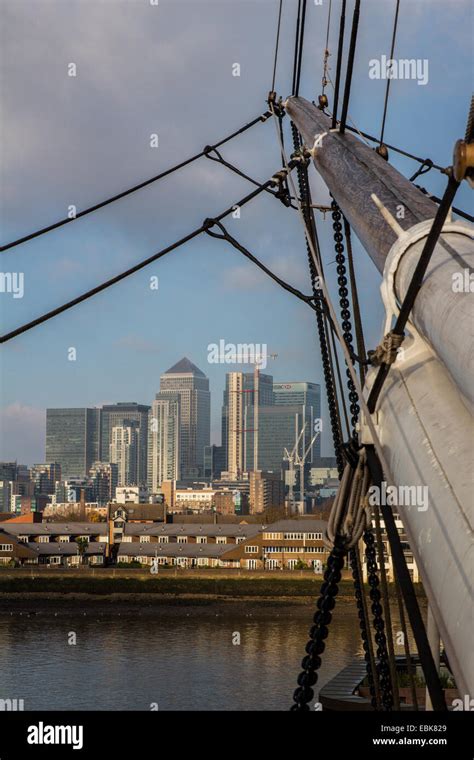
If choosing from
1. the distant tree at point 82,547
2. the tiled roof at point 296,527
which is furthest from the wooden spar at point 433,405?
the distant tree at point 82,547

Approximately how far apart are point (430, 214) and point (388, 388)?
55 cm

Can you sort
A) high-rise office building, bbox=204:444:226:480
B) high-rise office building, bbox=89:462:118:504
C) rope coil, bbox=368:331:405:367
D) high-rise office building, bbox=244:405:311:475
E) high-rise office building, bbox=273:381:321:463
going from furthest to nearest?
1. high-rise office building, bbox=204:444:226:480
2. high-rise office building, bbox=273:381:321:463
3. high-rise office building, bbox=244:405:311:475
4. high-rise office building, bbox=89:462:118:504
5. rope coil, bbox=368:331:405:367

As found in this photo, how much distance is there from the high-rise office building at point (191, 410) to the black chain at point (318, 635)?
13650 cm

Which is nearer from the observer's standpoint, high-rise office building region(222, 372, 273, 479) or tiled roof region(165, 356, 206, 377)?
high-rise office building region(222, 372, 273, 479)

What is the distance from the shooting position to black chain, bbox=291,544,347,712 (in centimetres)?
186

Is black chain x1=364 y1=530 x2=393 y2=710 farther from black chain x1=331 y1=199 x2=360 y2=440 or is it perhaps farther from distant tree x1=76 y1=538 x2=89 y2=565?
distant tree x1=76 y1=538 x2=89 y2=565

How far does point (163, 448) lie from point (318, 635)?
135050 millimetres

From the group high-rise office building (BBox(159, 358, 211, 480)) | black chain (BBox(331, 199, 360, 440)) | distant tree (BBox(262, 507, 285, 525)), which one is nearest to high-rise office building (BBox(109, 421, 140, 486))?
high-rise office building (BBox(159, 358, 211, 480))

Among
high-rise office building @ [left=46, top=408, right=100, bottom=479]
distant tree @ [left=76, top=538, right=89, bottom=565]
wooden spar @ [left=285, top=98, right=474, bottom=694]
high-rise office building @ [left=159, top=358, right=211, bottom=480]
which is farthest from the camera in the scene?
high-rise office building @ [left=46, top=408, right=100, bottom=479]

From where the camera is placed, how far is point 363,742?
1581 millimetres

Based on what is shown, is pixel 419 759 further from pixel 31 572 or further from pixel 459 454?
pixel 31 572

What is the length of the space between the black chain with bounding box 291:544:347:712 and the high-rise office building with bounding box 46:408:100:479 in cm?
14662

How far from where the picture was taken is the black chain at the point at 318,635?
186cm

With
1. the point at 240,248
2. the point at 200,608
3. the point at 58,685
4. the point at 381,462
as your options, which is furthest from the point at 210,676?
the point at 381,462
